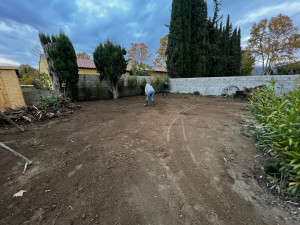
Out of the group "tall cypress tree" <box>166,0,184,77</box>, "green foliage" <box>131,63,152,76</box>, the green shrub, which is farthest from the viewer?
"green foliage" <box>131,63,152,76</box>

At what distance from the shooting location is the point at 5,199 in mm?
1457

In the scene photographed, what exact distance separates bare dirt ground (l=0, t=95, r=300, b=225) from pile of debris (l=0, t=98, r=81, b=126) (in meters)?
1.08

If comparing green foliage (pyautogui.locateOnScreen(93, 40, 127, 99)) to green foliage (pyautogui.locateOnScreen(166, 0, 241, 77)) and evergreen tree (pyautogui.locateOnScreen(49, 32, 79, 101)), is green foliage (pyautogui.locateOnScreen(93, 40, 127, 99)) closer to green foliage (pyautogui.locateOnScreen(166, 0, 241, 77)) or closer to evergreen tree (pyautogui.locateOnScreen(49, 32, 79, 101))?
evergreen tree (pyautogui.locateOnScreen(49, 32, 79, 101))

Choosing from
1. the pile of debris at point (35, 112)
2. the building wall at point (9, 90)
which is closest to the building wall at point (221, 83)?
the pile of debris at point (35, 112)

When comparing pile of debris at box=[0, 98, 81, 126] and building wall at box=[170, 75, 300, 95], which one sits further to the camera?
building wall at box=[170, 75, 300, 95]

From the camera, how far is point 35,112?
4445 mm

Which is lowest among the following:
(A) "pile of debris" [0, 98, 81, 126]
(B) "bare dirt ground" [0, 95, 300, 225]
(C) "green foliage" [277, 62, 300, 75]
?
(B) "bare dirt ground" [0, 95, 300, 225]

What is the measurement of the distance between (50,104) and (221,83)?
11446 millimetres

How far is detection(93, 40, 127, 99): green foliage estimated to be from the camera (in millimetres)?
7336

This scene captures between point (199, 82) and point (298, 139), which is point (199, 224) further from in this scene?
point (199, 82)

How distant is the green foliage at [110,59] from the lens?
24.1 ft

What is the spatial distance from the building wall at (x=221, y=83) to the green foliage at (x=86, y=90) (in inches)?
327

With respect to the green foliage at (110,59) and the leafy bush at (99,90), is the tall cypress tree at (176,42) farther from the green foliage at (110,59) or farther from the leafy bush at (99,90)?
the leafy bush at (99,90)

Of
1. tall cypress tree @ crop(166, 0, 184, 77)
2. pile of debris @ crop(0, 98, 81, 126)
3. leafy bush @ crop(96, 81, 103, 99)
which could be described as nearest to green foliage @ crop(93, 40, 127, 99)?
leafy bush @ crop(96, 81, 103, 99)
